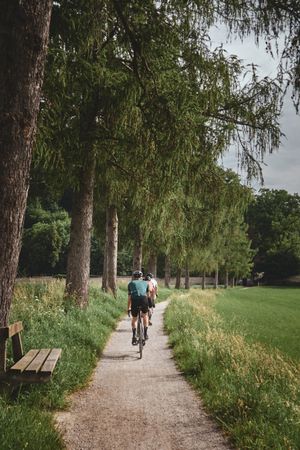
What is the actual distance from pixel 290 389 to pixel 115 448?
290cm

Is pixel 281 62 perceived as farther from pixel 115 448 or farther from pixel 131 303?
pixel 131 303

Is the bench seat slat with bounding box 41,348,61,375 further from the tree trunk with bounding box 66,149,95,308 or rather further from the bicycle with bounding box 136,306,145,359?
the tree trunk with bounding box 66,149,95,308

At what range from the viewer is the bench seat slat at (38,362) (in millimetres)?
5375

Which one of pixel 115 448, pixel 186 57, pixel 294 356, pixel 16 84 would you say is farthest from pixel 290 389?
pixel 294 356

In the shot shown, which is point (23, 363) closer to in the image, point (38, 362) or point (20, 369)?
point (38, 362)

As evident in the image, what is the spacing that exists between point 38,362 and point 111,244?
16.3 meters

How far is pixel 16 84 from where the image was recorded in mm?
4652

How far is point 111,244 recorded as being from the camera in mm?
22016

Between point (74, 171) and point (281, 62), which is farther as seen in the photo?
point (74, 171)

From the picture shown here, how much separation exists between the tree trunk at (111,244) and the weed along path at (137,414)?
1218 centimetres

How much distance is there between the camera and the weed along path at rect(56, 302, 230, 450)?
5.06m

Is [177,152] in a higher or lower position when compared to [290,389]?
higher

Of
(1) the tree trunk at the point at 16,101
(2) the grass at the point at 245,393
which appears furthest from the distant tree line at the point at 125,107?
(2) the grass at the point at 245,393

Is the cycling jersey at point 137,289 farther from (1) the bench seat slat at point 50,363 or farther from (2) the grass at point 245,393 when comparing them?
(1) the bench seat slat at point 50,363
